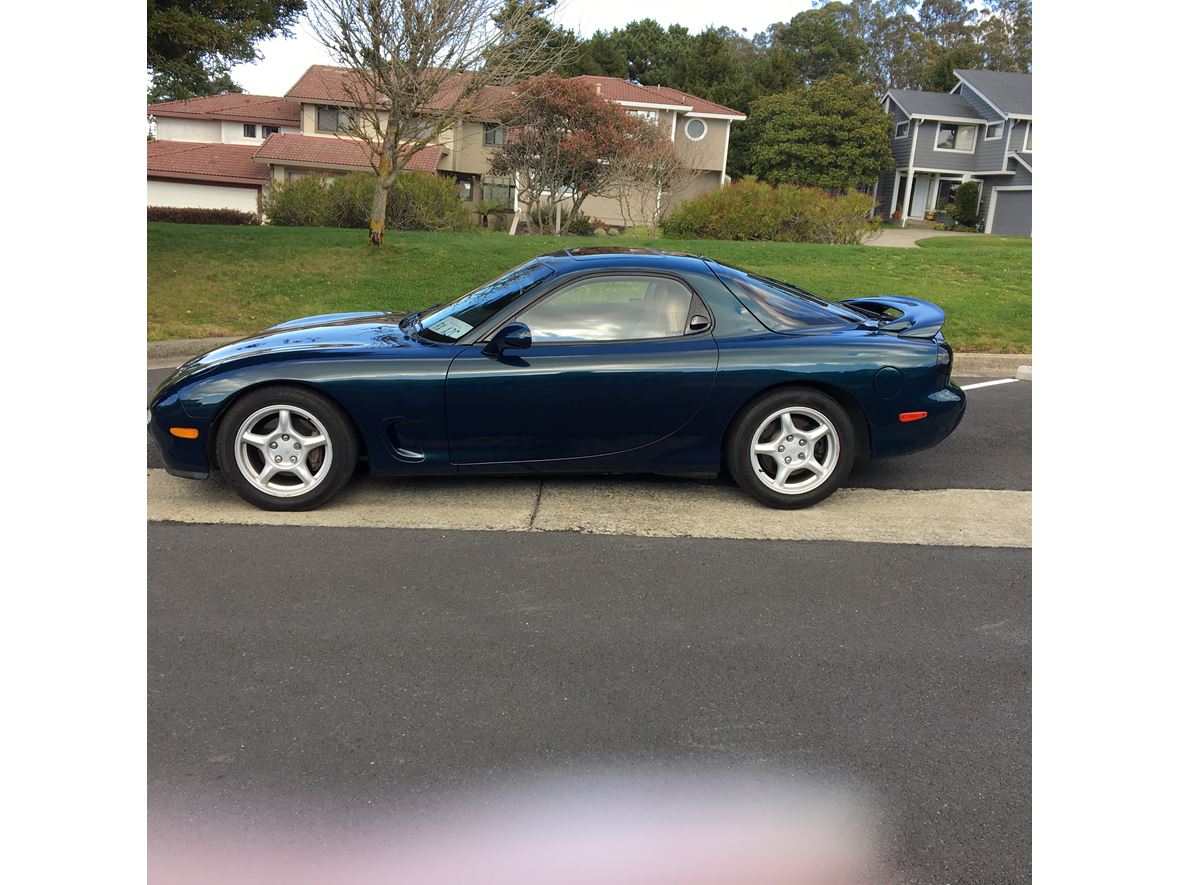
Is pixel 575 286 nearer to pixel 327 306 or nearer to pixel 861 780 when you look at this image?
pixel 861 780

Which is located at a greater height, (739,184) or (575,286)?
(739,184)

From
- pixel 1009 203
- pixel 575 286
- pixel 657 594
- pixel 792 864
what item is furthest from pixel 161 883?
pixel 1009 203

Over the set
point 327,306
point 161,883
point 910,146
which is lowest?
point 161,883

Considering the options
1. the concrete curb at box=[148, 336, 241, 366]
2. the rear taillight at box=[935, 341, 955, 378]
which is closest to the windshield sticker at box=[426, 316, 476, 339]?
the rear taillight at box=[935, 341, 955, 378]

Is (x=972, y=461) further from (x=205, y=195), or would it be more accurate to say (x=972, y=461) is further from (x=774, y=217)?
(x=205, y=195)

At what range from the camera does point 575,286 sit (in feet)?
17.1

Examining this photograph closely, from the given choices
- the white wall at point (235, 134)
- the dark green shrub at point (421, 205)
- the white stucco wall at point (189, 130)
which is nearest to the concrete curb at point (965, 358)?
the dark green shrub at point (421, 205)

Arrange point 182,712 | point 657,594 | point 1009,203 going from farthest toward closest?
1. point 1009,203
2. point 657,594
3. point 182,712

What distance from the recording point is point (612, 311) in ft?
17.2

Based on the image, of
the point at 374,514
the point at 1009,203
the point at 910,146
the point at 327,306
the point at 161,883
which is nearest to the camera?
the point at 161,883

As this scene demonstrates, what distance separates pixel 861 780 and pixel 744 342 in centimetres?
277

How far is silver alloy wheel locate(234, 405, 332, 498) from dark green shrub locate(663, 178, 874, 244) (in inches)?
666

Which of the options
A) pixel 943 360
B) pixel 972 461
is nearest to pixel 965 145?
pixel 972 461

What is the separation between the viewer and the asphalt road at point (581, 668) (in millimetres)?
2836
